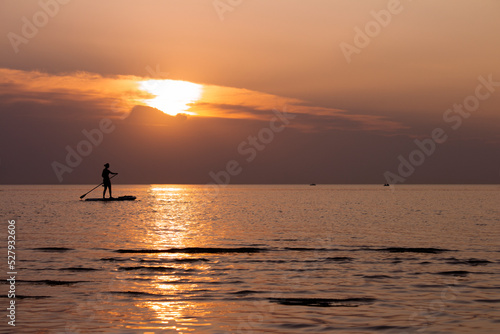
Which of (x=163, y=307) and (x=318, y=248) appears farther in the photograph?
(x=318, y=248)

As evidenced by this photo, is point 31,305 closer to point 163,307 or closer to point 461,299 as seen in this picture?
point 163,307

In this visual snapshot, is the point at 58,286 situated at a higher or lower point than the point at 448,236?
lower

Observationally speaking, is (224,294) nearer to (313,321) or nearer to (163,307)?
(163,307)

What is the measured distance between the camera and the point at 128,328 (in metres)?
13.0

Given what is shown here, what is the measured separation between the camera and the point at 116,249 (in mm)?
28062

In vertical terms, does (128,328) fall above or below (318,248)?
below

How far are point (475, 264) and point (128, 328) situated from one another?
15.3 meters

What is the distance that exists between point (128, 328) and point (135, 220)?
3461 centimetres

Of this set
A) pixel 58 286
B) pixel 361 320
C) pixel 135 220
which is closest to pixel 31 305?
pixel 58 286

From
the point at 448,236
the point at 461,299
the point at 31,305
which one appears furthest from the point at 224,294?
the point at 448,236

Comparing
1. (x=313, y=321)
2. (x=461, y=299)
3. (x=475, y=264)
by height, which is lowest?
(x=313, y=321)

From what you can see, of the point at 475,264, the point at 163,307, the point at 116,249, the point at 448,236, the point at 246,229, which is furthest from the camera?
the point at 246,229

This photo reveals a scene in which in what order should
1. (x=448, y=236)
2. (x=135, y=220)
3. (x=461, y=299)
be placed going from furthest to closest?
(x=135, y=220) < (x=448, y=236) < (x=461, y=299)

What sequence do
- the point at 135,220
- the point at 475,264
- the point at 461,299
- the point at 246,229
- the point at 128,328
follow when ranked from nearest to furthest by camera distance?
the point at 128,328 → the point at 461,299 → the point at 475,264 → the point at 246,229 → the point at 135,220
